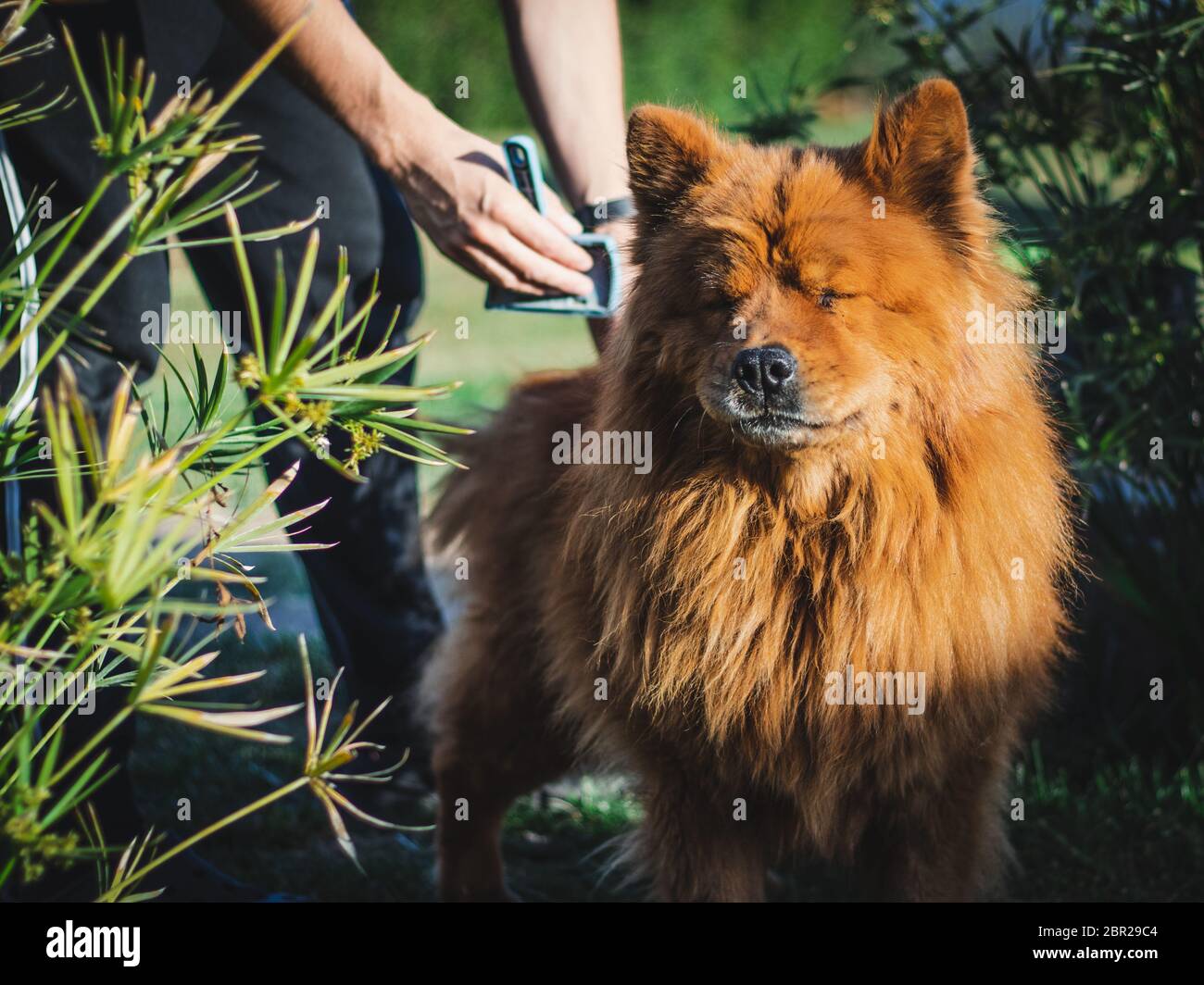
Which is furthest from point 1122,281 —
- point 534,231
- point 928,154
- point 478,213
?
point 478,213

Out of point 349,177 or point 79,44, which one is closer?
point 79,44

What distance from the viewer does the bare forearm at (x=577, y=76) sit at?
3215mm

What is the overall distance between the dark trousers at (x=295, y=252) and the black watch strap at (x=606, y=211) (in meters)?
0.65

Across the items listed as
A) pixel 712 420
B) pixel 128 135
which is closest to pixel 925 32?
pixel 712 420

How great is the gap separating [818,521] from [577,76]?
61.1 inches

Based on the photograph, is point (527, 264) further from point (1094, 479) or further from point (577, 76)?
point (1094, 479)

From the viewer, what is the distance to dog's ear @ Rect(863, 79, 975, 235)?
246 centimetres

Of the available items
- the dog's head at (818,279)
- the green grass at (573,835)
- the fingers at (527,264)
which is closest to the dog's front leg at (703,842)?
the green grass at (573,835)

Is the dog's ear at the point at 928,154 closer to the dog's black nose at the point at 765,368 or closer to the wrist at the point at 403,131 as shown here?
the dog's black nose at the point at 765,368

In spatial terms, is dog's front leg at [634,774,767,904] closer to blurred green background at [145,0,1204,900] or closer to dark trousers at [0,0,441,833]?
blurred green background at [145,0,1204,900]

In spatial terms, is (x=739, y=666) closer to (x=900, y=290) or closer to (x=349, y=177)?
(x=900, y=290)

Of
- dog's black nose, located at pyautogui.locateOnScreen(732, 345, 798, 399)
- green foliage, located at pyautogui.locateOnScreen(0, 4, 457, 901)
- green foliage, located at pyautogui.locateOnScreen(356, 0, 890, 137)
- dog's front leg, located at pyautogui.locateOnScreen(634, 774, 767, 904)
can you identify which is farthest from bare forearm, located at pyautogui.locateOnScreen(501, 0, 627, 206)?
green foliage, located at pyautogui.locateOnScreen(356, 0, 890, 137)

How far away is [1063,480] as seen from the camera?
2.82 m
